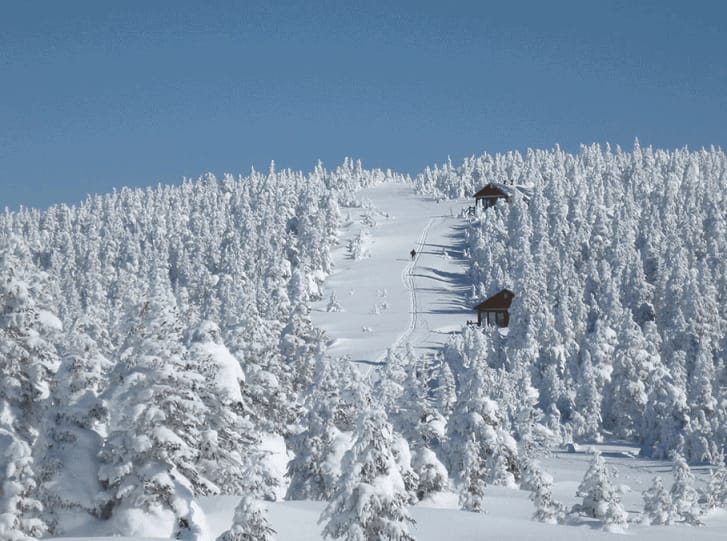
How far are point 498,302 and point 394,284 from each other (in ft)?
73.0

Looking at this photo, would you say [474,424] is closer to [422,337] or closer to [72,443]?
[72,443]

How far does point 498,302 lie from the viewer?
88.4 meters

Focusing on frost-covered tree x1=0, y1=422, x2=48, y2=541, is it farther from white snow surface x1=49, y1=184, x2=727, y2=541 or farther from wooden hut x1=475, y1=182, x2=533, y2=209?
wooden hut x1=475, y1=182, x2=533, y2=209

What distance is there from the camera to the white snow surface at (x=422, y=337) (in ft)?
71.1

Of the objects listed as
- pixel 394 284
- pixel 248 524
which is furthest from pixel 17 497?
pixel 394 284

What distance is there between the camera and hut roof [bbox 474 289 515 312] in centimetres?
8812

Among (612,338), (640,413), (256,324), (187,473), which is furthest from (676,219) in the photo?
(187,473)

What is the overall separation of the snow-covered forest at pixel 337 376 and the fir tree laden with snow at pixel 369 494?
5 centimetres

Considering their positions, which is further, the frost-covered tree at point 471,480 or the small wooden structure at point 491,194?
the small wooden structure at point 491,194

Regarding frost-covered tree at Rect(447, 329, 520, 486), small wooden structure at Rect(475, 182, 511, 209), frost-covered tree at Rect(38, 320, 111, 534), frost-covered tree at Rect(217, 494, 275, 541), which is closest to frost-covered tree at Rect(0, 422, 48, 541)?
frost-covered tree at Rect(38, 320, 111, 534)

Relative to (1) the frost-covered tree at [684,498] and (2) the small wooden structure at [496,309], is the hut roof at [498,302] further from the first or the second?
(1) the frost-covered tree at [684,498]

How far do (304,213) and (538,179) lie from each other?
139ft

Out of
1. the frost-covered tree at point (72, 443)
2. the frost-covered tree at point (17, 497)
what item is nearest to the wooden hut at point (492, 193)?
the frost-covered tree at point (72, 443)

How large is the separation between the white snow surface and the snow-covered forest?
111cm
